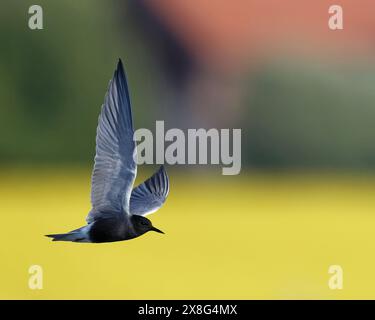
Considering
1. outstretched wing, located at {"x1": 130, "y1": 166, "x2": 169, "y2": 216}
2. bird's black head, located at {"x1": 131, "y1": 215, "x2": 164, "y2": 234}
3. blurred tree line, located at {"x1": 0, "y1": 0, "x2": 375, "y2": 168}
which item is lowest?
bird's black head, located at {"x1": 131, "y1": 215, "x2": 164, "y2": 234}

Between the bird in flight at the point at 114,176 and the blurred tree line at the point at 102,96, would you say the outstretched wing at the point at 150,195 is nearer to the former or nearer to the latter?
the bird in flight at the point at 114,176

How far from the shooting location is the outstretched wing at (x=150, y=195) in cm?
237

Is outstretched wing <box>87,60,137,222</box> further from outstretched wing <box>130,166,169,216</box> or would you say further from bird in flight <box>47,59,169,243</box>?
outstretched wing <box>130,166,169,216</box>

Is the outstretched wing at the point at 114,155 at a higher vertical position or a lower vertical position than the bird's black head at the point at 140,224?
higher

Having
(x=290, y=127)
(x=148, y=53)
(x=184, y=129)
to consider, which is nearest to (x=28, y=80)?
(x=148, y=53)

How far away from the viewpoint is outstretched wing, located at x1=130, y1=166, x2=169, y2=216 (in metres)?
2.37

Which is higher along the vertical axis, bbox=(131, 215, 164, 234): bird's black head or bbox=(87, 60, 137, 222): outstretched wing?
bbox=(87, 60, 137, 222): outstretched wing

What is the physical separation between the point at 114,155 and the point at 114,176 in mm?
64

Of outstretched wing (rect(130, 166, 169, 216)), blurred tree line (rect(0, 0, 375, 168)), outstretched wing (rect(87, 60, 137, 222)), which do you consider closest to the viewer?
outstretched wing (rect(87, 60, 137, 222))

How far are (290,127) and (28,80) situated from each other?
5.22 ft

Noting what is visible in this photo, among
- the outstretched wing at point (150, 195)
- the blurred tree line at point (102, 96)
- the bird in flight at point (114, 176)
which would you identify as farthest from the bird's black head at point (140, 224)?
the blurred tree line at point (102, 96)

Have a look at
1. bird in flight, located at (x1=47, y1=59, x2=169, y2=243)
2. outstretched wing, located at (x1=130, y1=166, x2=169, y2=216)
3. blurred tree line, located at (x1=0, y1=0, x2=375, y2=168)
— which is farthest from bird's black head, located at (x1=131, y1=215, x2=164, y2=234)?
blurred tree line, located at (x1=0, y1=0, x2=375, y2=168)

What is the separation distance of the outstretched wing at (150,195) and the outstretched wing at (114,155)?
17 cm

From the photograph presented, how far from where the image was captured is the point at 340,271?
10.5ft
